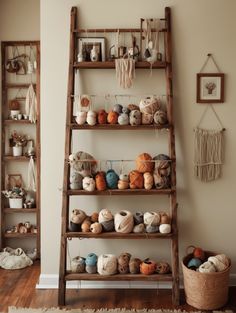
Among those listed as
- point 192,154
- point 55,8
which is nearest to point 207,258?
point 192,154

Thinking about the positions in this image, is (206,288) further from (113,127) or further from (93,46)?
(93,46)

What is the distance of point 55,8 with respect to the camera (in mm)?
3236

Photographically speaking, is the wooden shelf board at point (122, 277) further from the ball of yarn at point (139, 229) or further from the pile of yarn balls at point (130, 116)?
the pile of yarn balls at point (130, 116)

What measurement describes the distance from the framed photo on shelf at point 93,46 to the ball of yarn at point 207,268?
1664 mm

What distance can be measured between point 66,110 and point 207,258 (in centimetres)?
155

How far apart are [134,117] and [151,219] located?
0.75 metres

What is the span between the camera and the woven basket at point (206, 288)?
2.97 m

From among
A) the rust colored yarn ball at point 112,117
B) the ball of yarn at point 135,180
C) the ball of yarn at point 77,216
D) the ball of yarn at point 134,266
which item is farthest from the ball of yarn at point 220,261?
the rust colored yarn ball at point 112,117

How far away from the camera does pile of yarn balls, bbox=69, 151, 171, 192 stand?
3102mm

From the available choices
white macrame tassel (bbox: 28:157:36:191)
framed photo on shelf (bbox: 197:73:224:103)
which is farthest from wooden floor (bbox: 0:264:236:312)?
framed photo on shelf (bbox: 197:73:224:103)

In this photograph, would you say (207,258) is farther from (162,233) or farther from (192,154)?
(192,154)

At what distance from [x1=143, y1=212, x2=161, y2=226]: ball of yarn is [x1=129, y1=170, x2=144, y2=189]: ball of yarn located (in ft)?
0.70

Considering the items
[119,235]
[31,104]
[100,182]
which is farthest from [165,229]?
[31,104]

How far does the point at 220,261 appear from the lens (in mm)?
3068
